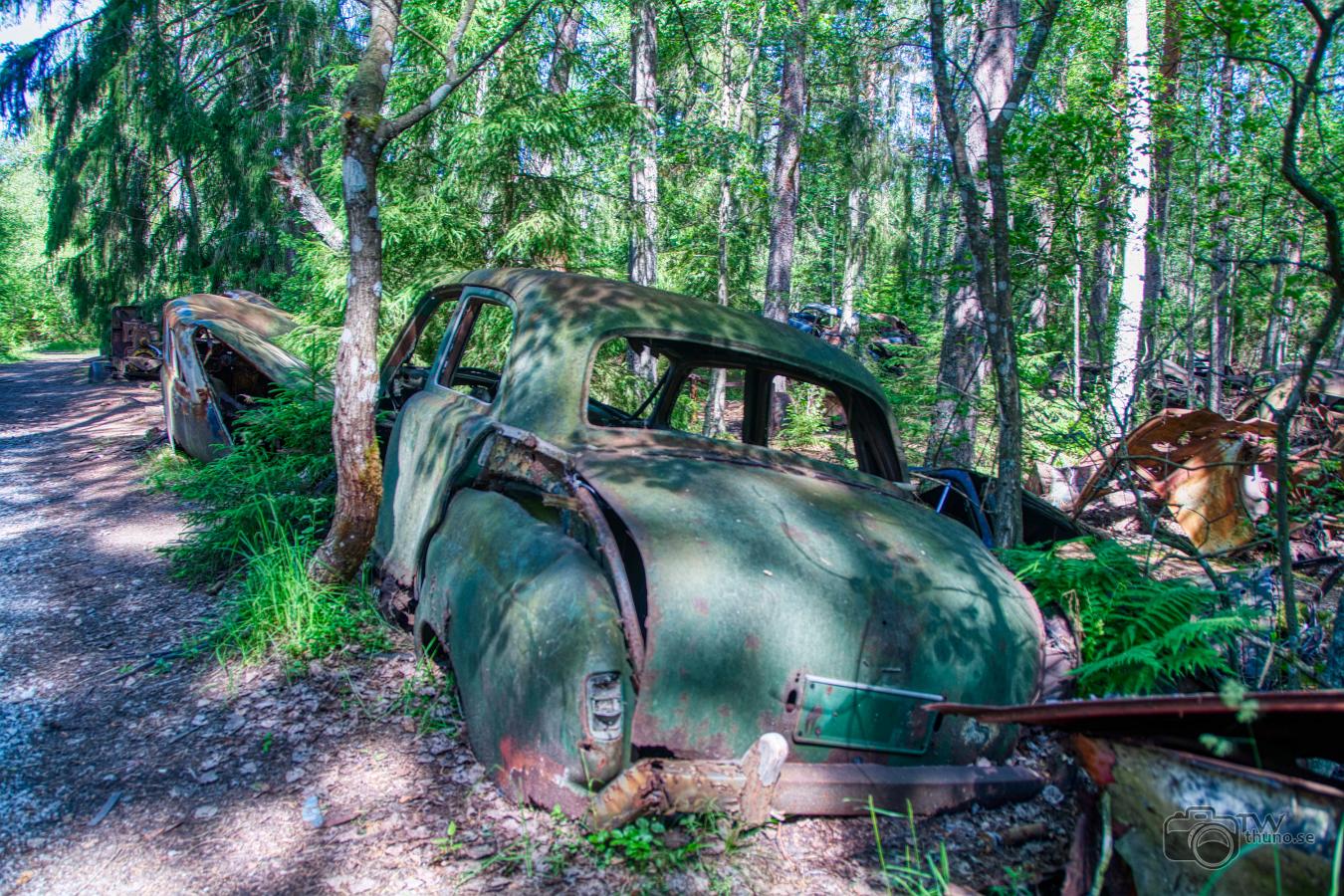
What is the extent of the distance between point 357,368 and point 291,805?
2360 millimetres

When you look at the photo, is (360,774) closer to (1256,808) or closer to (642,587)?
(642,587)

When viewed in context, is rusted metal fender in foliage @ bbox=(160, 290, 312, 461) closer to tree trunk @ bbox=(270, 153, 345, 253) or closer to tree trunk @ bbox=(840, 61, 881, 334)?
tree trunk @ bbox=(270, 153, 345, 253)

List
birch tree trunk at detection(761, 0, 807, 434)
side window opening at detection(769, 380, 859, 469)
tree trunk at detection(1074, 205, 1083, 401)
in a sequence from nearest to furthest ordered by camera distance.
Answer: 1. tree trunk at detection(1074, 205, 1083, 401)
2. side window opening at detection(769, 380, 859, 469)
3. birch tree trunk at detection(761, 0, 807, 434)

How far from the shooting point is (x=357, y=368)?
454 cm

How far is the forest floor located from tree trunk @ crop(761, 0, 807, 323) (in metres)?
9.13

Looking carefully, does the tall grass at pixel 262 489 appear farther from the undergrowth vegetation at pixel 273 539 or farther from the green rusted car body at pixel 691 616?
the green rusted car body at pixel 691 616

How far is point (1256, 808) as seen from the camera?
1.43 m

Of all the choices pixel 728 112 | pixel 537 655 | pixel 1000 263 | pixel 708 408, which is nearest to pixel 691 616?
pixel 537 655

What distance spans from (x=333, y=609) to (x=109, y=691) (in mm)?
960

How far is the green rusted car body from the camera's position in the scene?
248 centimetres

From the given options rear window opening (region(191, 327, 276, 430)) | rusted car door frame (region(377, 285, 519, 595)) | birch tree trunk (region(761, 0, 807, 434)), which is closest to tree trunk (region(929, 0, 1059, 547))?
rusted car door frame (region(377, 285, 519, 595))

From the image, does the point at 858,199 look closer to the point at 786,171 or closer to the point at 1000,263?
the point at 786,171

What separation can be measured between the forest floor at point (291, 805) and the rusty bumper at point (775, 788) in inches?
4.4

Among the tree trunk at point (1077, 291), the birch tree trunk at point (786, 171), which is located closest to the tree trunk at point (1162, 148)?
the tree trunk at point (1077, 291)
